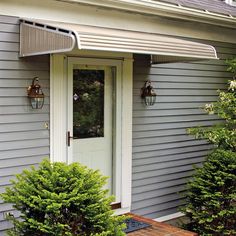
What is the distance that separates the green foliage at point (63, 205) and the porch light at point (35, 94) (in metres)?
1.06

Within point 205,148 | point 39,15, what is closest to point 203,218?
point 205,148

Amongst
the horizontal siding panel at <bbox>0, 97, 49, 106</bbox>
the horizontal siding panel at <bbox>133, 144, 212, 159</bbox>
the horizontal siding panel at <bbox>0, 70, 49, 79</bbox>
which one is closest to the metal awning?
the horizontal siding panel at <bbox>0, 70, 49, 79</bbox>

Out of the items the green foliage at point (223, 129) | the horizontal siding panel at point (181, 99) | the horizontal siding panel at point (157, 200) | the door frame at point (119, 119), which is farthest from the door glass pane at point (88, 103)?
the green foliage at point (223, 129)

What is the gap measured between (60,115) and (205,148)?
3.12 metres

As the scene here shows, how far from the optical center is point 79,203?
14.0 feet

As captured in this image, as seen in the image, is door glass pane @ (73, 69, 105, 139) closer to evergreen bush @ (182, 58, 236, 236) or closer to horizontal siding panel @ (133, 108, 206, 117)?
horizontal siding panel @ (133, 108, 206, 117)

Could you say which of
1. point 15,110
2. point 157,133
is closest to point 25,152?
point 15,110

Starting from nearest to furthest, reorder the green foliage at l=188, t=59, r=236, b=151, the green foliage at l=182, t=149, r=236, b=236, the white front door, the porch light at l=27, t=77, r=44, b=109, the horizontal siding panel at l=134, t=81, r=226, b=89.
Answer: the porch light at l=27, t=77, r=44, b=109, the white front door, the green foliage at l=182, t=149, r=236, b=236, the green foliage at l=188, t=59, r=236, b=151, the horizontal siding panel at l=134, t=81, r=226, b=89

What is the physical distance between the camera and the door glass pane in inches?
230

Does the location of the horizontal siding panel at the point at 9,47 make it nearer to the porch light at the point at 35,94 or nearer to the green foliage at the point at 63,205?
the porch light at the point at 35,94

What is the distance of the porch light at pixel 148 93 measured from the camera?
21.5 feet

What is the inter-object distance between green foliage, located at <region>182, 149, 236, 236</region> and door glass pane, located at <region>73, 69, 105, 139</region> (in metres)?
1.50

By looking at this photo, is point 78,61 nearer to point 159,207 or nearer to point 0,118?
point 0,118

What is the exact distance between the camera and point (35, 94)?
17.1 ft
